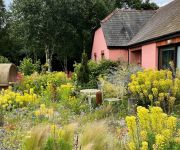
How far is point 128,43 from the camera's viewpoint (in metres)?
23.4

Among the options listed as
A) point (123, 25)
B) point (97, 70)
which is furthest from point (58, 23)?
point (97, 70)

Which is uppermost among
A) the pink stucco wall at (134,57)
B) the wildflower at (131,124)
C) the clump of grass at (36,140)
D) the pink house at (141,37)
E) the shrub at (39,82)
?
the pink house at (141,37)

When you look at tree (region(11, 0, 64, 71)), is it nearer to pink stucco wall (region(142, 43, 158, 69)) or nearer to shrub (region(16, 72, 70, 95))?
pink stucco wall (region(142, 43, 158, 69))

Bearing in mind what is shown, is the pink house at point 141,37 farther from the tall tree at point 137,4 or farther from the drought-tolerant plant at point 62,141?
the tall tree at point 137,4

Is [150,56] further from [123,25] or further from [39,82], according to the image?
[123,25]

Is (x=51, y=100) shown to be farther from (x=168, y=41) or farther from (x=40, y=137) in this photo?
(x=40, y=137)

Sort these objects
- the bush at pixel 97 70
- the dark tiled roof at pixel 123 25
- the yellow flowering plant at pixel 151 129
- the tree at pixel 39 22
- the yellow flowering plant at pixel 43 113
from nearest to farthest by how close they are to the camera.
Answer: the yellow flowering plant at pixel 151 129, the yellow flowering plant at pixel 43 113, the bush at pixel 97 70, the dark tiled roof at pixel 123 25, the tree at pixel 39 22

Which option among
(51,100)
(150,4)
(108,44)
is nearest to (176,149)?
(51,100)

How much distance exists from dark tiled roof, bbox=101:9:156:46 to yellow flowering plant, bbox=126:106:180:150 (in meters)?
19.1

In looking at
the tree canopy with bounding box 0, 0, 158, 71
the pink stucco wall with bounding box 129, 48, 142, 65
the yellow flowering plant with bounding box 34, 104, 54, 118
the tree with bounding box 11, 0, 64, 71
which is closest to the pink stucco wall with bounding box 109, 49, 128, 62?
the pink stucco wall with bounding box 129, 48, 142, 65

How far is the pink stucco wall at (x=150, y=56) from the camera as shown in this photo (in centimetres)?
1798

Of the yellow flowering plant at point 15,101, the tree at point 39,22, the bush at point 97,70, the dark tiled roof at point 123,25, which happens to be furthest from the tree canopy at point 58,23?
the yellow flowering plant at point 15,101

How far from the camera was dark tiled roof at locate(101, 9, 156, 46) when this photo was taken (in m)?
24.0

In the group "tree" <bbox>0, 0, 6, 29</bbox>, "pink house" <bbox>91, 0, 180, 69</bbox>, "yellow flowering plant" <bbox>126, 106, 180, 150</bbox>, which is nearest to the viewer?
"yellow flowering plant" <bbox>126, 106, 180, 150</bbox>
